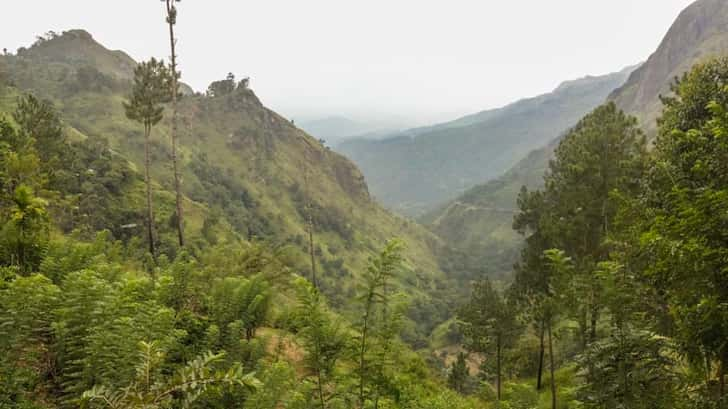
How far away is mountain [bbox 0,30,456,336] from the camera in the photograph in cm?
7331

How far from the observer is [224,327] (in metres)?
9.21

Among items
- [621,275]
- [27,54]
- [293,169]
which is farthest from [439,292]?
[27,54]

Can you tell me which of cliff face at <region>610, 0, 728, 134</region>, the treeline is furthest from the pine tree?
cliff face at <region>610, 0, 728, 134</region>

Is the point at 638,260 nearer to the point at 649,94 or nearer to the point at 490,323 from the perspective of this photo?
the point at 490,323

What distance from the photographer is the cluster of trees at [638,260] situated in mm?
6902

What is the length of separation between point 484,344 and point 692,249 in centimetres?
1992

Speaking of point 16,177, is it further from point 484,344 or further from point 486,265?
point 486,265

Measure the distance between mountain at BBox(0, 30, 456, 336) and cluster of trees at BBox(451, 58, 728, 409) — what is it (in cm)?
3465

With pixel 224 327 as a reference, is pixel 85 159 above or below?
above

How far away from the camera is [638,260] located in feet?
38.3

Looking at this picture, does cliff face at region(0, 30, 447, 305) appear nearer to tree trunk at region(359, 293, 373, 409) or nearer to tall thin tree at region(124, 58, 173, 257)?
tall thin tree at region(124, 58, 173, 257)

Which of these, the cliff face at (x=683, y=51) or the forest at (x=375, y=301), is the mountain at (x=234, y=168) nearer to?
the forest at (x=375, y=301)

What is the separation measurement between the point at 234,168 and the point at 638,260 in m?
105

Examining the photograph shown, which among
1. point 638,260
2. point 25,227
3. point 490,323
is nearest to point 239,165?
point 490,323
